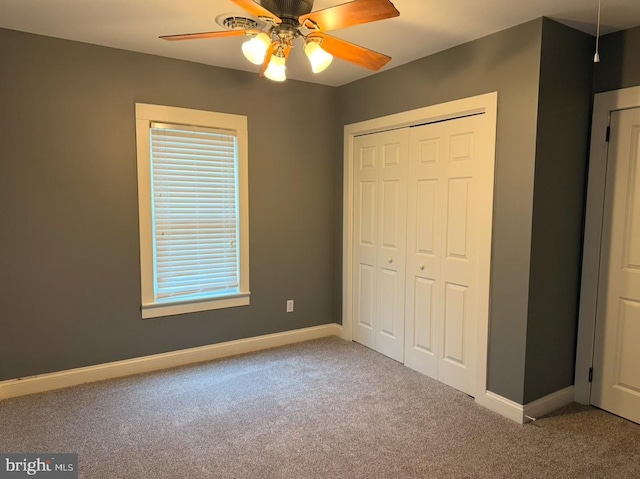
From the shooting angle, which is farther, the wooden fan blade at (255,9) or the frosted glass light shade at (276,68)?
the frosted glass light shade at (276,68)

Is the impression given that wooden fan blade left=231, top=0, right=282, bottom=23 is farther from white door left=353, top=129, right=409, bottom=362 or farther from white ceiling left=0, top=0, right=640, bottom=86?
white door left=353, top=129, right=409, bottom=362

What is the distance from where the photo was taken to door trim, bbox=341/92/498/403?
2.83 meters

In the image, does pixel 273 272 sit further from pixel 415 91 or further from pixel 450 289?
pixel 415 91

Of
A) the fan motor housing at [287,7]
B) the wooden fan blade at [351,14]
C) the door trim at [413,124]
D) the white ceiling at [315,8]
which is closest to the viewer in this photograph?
the wooden fan blade at [351,14]

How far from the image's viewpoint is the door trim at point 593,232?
9.05 feet

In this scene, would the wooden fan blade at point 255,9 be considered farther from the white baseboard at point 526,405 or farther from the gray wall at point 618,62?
the white baseboard at point 526,405

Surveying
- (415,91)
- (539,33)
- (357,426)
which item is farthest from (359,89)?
(357,426)

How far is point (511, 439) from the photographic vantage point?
249 cm

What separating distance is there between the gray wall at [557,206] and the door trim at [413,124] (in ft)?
0.93

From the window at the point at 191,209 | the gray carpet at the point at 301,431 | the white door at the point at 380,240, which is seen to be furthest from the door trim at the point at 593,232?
the window at the point at 191,209

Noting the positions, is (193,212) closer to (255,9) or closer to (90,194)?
(90,194)

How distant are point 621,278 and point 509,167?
1.04 meters

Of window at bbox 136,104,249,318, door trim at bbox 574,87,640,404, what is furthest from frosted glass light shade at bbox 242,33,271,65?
door trim at bbox 574,87,640,404

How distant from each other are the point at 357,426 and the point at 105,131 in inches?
106
